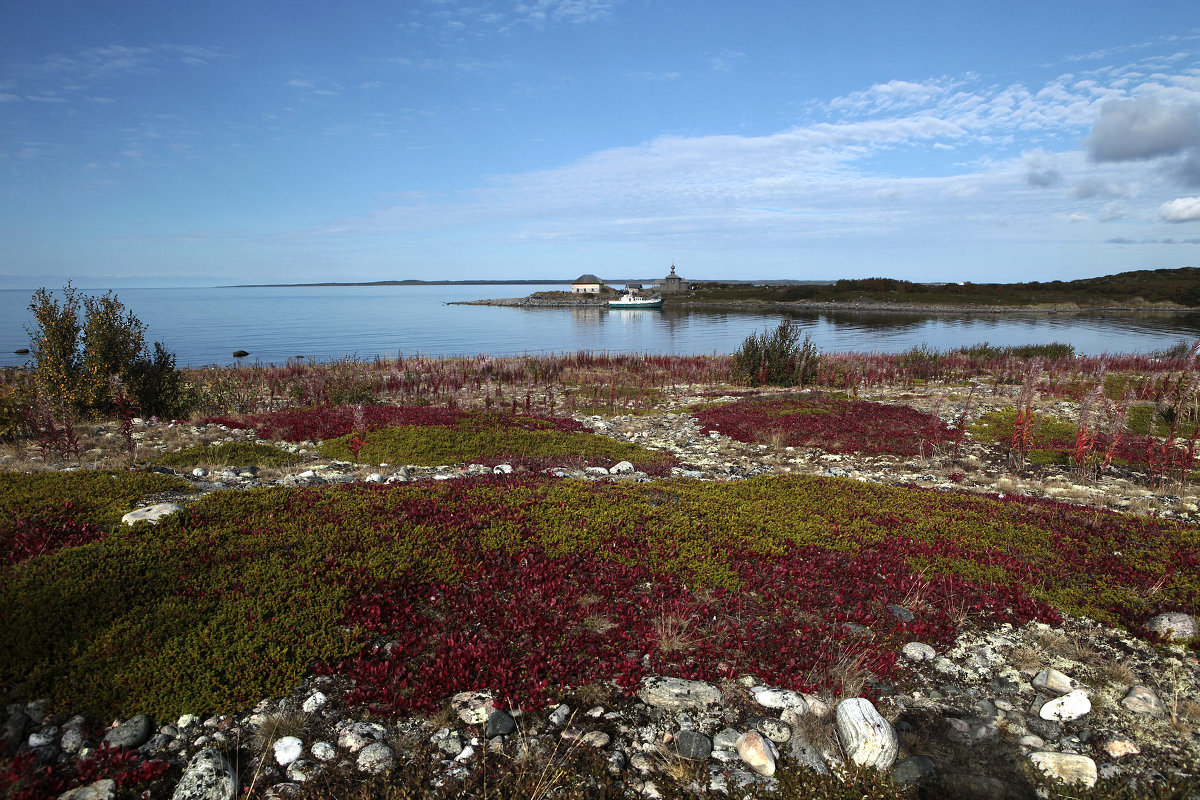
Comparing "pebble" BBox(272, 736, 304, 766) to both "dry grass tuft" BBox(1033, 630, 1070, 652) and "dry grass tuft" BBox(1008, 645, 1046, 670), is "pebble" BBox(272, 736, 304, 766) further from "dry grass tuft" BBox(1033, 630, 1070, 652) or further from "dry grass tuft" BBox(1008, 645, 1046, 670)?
"dry grass tuft" BBox(1033, 630, 1070, 652)

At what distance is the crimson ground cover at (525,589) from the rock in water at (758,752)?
859mm

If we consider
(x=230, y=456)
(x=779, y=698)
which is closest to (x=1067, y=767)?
(x=779, y=698)

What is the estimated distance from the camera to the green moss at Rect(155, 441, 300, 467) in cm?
1197

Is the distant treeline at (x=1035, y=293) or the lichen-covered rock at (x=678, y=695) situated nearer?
the lichen-covered rock at (x=678, y=695)

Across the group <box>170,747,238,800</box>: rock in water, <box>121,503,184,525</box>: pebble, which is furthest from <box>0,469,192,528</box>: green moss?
<box>170,747,238,800</box>: rock in water

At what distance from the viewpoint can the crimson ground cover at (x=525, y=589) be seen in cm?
503

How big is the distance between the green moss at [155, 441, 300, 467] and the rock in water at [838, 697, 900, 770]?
11501mm

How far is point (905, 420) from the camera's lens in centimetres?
1825

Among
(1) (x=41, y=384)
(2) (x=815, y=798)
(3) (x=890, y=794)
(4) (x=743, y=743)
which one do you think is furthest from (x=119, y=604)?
(1) (x=41, y=384)

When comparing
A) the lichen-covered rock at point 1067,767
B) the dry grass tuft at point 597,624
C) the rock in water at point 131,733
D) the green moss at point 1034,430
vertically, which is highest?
the rock in water at point 131,733

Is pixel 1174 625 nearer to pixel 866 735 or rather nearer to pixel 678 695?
pixel 866 735

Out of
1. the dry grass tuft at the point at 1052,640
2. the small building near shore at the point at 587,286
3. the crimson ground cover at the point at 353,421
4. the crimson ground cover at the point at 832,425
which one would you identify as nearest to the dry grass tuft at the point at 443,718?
the dry grass tuft at the point at 1052,640

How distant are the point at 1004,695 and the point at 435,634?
521 centimetres

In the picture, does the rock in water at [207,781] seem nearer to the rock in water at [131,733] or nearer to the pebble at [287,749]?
the pebble at [287,749]
